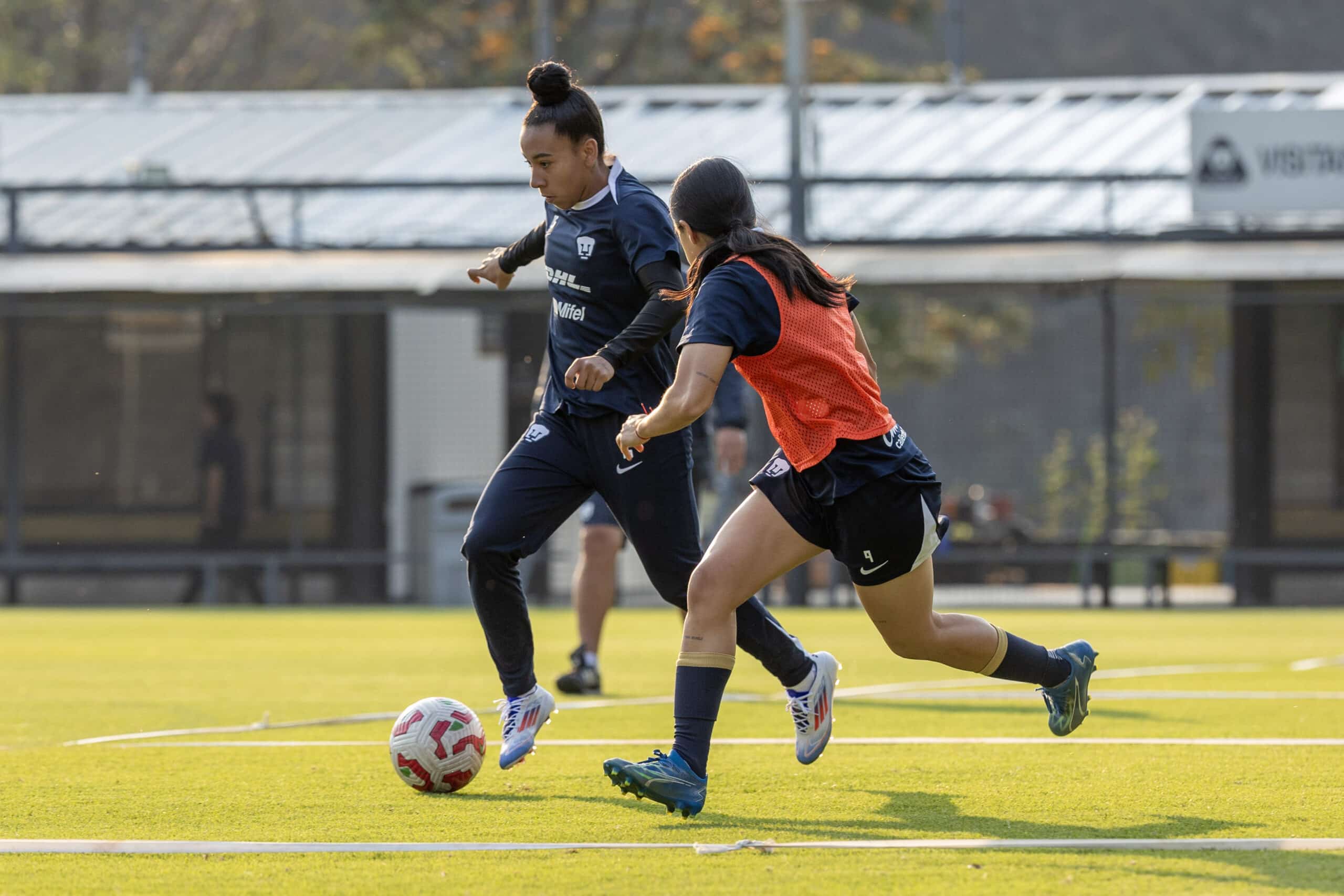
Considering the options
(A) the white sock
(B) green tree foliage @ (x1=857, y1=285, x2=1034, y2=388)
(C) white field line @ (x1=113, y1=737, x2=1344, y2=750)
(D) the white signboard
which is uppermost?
(D) the white signboard

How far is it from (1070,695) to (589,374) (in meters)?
1.65

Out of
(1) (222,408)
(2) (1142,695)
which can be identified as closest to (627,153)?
(1) (222,408)

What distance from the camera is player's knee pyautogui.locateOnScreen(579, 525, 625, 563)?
7984mm

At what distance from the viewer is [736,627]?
17.1ft

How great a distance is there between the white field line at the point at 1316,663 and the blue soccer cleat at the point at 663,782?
5.59 m

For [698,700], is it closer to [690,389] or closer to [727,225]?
[690,389]

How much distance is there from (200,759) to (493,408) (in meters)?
12.5

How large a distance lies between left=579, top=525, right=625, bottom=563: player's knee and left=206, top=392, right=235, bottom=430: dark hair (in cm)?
1087

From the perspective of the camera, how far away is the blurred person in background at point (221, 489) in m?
18.0

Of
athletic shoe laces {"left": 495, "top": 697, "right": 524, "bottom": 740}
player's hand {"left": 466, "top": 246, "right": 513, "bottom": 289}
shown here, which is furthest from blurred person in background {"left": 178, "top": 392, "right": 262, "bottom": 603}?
athletic shoe laces {"left": 495, "top": 697, "right": 524, "bottom": 740}

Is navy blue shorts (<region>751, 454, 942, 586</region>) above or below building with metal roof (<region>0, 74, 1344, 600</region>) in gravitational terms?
A: below

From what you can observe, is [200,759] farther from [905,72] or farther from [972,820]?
[905,72]

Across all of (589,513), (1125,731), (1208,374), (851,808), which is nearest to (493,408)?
(1208,374)

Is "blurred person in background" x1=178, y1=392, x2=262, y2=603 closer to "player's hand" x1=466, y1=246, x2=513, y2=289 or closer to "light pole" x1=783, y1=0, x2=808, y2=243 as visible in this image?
"light pole" x1=783, y1=0, x2=808, y2=243
